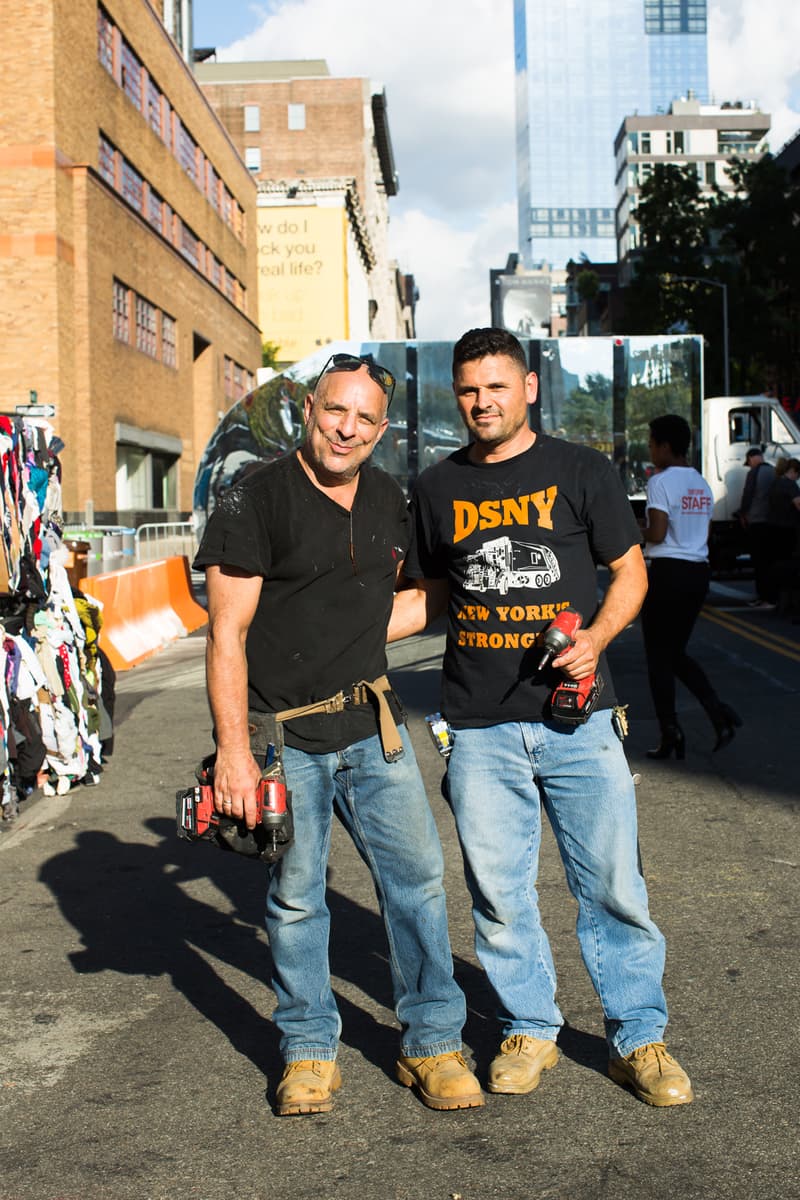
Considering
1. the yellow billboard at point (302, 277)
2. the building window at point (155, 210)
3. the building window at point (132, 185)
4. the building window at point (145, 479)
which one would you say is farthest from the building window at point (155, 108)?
the yellow billboard at point (302, 277)

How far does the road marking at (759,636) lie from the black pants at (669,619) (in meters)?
5.12

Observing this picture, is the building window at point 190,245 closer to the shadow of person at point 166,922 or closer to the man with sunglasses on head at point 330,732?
the shadow of person at point 166,922

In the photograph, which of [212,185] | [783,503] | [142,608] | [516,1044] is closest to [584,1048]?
Answer: [516,1044]

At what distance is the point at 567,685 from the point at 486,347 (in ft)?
3.19

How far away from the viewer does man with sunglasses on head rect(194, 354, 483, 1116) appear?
12.1 ft

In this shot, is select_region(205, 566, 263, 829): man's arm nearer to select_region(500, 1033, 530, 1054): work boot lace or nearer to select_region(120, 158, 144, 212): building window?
select_region(500, 1033, 530, 1054): work boot lace

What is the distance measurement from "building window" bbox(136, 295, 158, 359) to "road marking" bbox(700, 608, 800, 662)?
22.3 metres

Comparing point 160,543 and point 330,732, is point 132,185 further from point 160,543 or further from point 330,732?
point 330,732

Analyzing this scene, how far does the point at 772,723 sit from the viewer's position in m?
9.78

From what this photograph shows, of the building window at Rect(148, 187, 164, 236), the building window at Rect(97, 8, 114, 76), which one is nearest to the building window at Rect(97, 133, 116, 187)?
the building window at Rect(97, 8, 114, 76)

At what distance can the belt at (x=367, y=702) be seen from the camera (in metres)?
3.73

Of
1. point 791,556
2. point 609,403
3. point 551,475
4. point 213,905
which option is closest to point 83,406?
point 609,403

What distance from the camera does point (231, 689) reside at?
3.59m

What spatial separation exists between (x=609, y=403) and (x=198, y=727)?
10.4 metres
